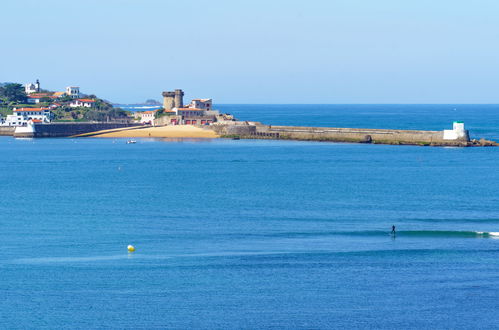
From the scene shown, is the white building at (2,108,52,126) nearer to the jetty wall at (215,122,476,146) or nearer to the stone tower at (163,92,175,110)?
the stone tower at (163,92,175,110)

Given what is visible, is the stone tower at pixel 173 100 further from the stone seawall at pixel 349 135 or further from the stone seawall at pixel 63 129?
the stone seawall at pixel 349 135

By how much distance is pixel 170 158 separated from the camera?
103 meters

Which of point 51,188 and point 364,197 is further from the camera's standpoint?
point 51,188

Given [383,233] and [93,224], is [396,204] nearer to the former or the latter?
[383,233]

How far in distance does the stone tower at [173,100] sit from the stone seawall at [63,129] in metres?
17.8

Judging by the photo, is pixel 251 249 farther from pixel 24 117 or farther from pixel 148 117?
pixel 24 117

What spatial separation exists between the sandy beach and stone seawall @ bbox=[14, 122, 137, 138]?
2.30 m

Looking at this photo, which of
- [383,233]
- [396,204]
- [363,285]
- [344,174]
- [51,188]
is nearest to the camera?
[363,285]

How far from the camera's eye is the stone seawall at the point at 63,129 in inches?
5797

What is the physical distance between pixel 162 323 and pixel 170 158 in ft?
235

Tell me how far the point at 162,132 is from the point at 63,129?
17537 mm

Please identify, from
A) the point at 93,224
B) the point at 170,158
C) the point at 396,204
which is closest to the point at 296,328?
the point at 93,224

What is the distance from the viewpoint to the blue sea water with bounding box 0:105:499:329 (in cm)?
3281

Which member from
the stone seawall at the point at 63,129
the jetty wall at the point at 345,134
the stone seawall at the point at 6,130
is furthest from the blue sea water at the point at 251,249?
the stone seawall at the point at 6,130
